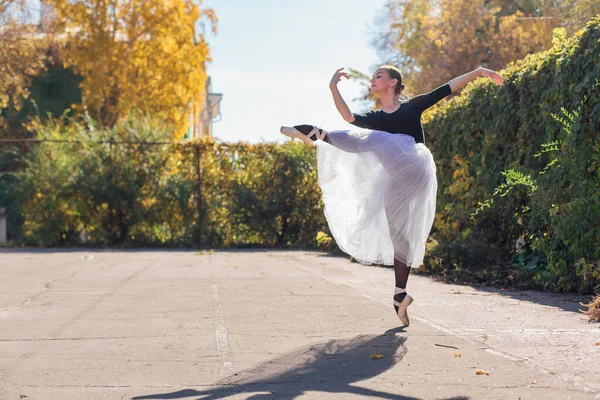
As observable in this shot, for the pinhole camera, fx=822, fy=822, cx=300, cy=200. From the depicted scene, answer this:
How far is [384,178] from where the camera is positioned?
6543 mm

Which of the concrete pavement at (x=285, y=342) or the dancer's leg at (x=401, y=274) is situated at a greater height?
the dancer's leg at (x=401, y=274)

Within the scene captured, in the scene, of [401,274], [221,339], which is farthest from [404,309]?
[221,339]

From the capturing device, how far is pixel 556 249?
28.8 ft

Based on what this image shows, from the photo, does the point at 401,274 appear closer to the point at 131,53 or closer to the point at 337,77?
the point at 337,77

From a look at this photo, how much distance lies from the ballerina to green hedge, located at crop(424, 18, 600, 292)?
2178 millimetres

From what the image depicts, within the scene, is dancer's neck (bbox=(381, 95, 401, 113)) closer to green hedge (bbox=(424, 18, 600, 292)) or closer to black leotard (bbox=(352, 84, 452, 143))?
black leotard (bbox=(352, 84, 452, 143))

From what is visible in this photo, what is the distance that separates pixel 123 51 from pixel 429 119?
56.0ft

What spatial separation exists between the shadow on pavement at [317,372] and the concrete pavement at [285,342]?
0.4 inches

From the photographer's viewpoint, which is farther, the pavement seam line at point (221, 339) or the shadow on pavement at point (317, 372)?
the pavement seam line at point (221, 339)

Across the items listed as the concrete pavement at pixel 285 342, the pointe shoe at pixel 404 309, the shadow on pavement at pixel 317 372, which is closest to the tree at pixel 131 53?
the concrete pavement at pixel 285 342

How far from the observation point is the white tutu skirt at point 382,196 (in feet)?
21.1

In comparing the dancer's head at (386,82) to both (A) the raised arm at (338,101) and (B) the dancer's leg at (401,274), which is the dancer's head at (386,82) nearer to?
(A) the raised arm at (338,101)

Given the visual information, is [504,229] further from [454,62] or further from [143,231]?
[454,62]

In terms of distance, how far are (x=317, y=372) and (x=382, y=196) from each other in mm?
2167
